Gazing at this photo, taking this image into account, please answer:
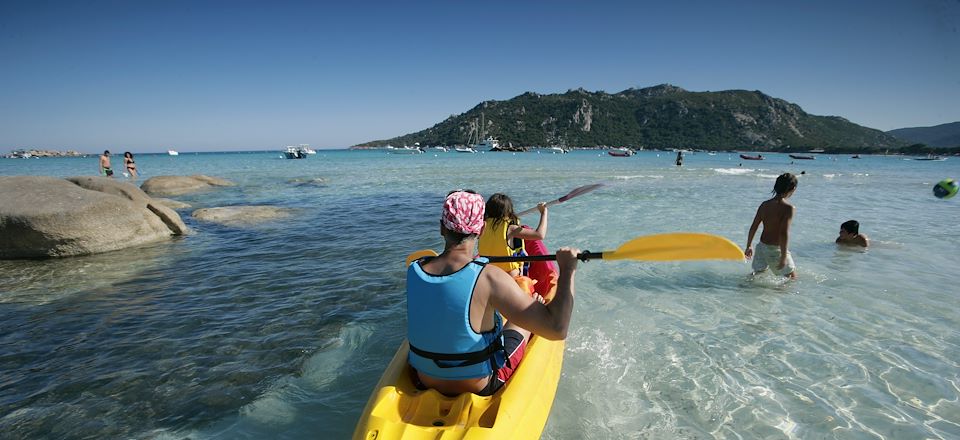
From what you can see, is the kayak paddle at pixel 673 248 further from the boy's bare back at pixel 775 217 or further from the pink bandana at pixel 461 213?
the boy's bare back at pixel 775 217

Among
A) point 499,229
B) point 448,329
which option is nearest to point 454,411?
point 448,329

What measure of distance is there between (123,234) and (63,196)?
4.48 feet

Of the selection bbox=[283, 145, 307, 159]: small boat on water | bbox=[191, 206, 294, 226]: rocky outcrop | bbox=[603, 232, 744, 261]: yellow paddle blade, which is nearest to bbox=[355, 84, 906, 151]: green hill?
bbox=[283, 145, 307, 159]: small boat on water

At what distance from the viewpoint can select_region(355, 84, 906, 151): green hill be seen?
13262cm

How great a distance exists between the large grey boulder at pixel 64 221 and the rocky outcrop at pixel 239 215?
197 cm

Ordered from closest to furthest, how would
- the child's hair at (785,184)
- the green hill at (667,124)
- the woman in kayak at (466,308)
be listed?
the woman in kayak at (466,308) < the child's hair at (785,184) < the green hill at (667,124)

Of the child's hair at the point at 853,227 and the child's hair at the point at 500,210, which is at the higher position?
the child's hair at the point at 500,210

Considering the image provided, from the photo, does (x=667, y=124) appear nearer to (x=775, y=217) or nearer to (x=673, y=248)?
(x=775, y=217)

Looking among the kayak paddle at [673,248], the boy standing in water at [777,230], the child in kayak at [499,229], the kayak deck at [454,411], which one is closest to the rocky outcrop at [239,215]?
the child in kayak at [499,229]

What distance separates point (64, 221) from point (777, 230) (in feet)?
41.8

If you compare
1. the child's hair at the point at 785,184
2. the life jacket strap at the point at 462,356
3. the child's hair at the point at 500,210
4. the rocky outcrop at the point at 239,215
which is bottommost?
the rocky outcrop at the point at 239,215

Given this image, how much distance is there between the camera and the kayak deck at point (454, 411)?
2506 mm

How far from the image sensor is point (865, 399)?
3.69 m

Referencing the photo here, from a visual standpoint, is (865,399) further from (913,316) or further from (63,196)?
(63,196)
